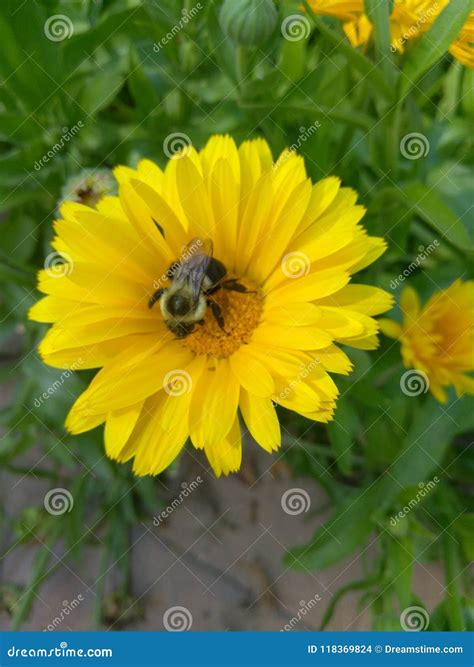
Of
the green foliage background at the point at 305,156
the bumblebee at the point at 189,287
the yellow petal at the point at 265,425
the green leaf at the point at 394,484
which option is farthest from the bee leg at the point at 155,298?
the green leaf at the point at 394,484

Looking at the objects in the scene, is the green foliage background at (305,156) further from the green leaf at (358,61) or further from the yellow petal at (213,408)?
the yellow petal at (213,408)

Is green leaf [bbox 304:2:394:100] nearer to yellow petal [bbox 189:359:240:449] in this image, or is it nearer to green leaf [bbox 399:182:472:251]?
green leaf [bbox 399:182:472:251]

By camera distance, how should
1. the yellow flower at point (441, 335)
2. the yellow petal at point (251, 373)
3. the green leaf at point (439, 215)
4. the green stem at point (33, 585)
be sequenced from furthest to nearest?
the green stem at point (33, 585)
the yellow flower at point (441, 335)
the green leaf at point (439, 215)
the yellow petal at point (251, 373)

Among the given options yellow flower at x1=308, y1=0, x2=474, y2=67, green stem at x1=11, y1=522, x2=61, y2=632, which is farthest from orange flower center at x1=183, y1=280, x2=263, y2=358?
green stem at x1=11, y1=522, x2=61, y2=632

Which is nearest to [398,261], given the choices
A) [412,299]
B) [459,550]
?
[412,299]

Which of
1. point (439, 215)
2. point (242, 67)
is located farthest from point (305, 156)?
point (439, 215)

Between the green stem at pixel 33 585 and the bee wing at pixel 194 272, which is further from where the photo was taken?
the green stem at pixel 33 585
